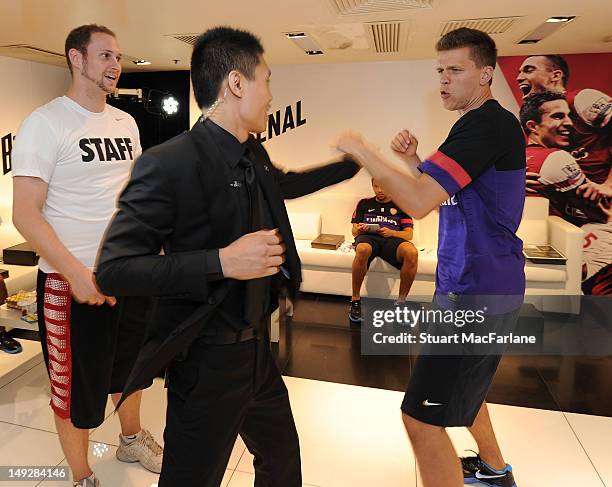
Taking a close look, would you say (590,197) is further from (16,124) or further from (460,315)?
(16,124)

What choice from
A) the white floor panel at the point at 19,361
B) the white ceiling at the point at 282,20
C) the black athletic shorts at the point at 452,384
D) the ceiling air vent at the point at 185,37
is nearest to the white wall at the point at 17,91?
the white ceiling at the point at 282,20

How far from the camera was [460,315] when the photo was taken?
167 cm

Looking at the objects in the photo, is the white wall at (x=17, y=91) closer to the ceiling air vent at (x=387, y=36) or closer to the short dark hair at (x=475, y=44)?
the ceiling air vent at (x=387, y=36)

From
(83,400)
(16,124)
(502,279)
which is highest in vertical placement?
(16,124)

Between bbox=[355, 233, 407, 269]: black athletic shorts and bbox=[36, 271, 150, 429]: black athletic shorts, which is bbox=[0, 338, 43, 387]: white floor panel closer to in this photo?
bbox=[36, 271, 150, 429]: black athletic shorts

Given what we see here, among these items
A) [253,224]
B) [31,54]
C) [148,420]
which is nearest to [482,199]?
[253,224]

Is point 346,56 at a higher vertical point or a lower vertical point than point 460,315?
higher

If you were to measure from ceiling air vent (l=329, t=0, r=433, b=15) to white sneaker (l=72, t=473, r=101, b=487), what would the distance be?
2868 millimetres

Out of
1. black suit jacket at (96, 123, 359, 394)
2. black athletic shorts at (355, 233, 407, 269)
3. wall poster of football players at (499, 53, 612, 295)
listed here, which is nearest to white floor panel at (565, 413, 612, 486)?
black suit jacket at (96, 123, 359, 394)

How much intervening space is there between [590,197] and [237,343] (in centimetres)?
485

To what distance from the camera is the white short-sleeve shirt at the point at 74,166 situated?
5.58 ft

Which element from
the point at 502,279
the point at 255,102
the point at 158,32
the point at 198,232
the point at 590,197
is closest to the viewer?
the point at 198,232

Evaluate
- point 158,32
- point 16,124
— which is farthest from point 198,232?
point 16,124

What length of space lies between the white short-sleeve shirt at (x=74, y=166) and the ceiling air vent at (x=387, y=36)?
97.8 inches
